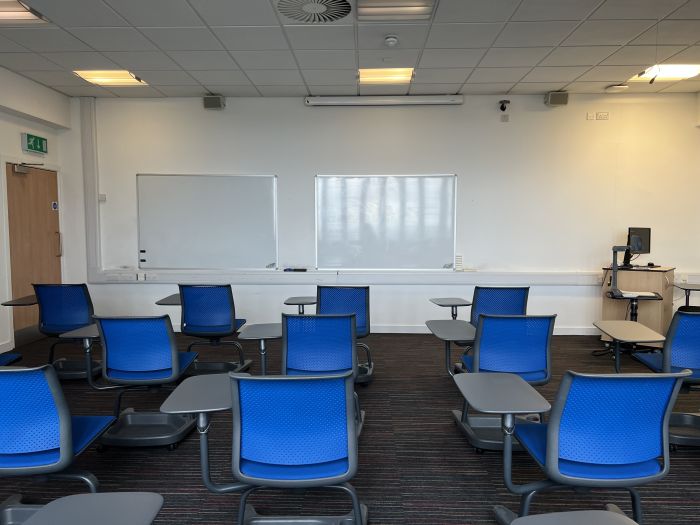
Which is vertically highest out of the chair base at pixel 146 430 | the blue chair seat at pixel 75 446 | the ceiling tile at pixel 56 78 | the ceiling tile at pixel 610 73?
→ the ceiling tile at pixel 610 73

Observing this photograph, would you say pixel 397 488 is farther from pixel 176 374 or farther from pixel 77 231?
pixel 77 231

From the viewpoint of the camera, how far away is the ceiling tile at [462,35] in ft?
12.8

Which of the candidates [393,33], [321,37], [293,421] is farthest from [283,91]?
[293,421]

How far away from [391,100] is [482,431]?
4.42 m

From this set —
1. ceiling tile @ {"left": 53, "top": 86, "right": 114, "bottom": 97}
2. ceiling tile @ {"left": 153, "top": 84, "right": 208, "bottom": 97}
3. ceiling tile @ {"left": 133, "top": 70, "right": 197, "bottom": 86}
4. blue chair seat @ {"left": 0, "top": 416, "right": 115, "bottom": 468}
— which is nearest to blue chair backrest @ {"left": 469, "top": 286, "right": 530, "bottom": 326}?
blue chair seat @ {"left": 0, "top": 416, "right": 115, "bottom": 468}

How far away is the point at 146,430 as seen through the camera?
308cm

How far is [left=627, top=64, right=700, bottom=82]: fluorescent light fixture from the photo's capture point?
4906 mm

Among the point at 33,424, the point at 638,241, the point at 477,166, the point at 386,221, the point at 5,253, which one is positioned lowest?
the point at 33,424

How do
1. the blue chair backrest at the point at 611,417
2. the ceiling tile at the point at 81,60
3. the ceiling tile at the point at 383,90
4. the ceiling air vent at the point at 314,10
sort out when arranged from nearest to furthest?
the blue chair backrest at the point at 611,417, the ceiling air vent at the point at 314,10, the ceiling tile at the point at 81,60, the ceiling tile at the point at 383,90

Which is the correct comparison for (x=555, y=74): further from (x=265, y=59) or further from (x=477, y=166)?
(x=265, y=59)

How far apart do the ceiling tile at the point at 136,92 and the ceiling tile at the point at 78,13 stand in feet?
5.93

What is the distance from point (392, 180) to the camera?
238 inches

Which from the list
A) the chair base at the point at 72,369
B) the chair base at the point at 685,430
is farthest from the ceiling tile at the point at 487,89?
the chair base at the point at 72,369

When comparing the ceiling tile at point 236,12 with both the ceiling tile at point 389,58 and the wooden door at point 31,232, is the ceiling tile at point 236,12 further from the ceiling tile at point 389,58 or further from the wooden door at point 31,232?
the wooden door at point 31,232
